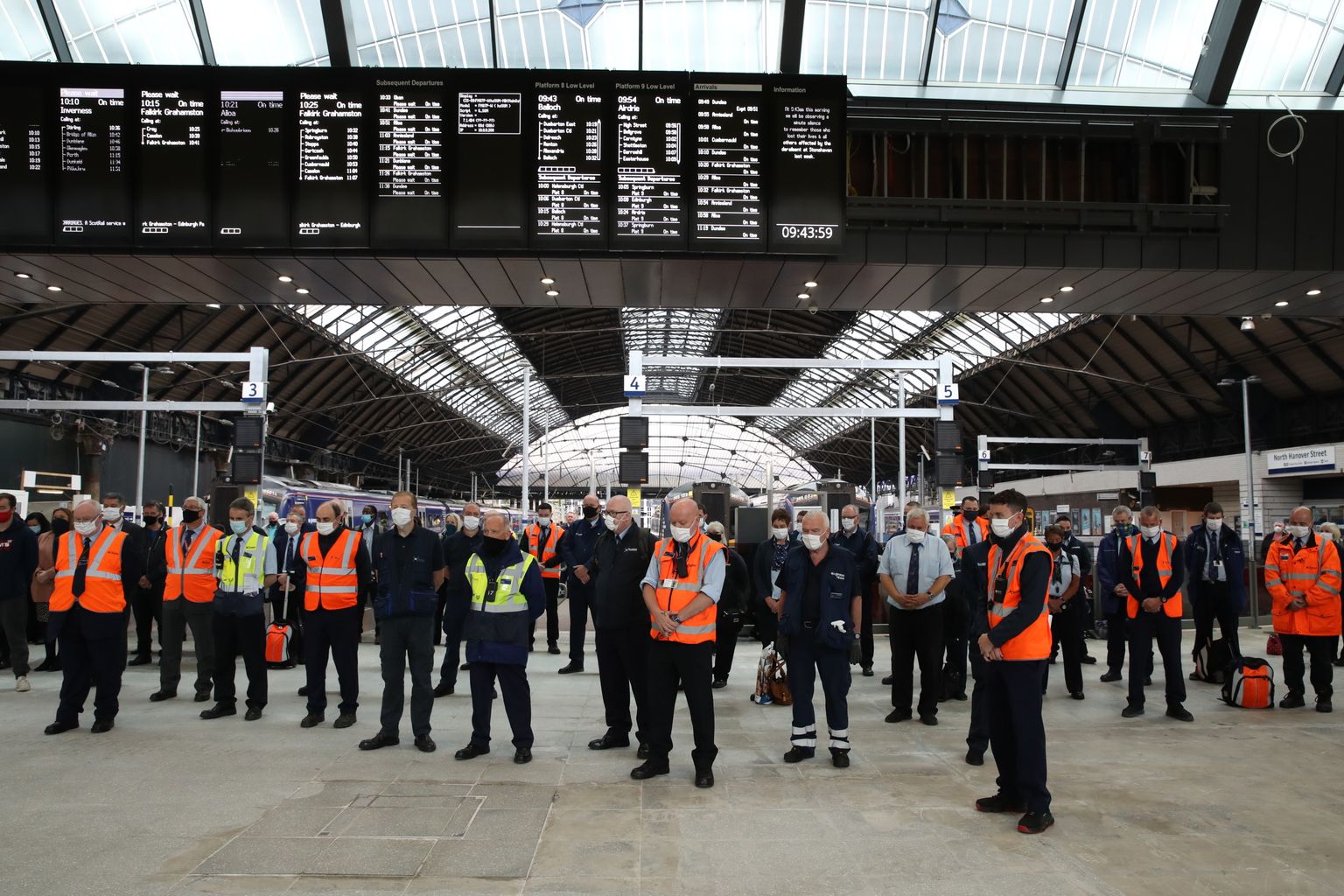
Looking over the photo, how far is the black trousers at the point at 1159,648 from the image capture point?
8078 millimetres

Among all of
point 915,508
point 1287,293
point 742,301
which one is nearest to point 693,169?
point 742,301

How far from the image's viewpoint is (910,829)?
5008mm

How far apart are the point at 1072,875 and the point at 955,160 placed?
6.50 metres

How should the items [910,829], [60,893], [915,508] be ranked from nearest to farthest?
[60,893] → [910,829] → [915,508]

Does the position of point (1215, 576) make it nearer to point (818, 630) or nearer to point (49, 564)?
point (818, 630)

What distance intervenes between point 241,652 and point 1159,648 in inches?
302

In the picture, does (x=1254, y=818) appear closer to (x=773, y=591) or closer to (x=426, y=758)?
(x=773, y=591)

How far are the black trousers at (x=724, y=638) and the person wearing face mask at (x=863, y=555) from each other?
1.22 meters

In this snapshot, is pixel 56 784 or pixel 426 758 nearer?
pixel 56 784

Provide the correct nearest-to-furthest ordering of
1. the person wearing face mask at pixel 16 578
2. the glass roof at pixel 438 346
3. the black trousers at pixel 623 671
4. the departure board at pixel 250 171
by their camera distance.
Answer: the black trousers at pixel 623 671
the departure board at pixel 250 171
the person wearing face mask at pixel 16 578
the glass roof at pixel 438 346

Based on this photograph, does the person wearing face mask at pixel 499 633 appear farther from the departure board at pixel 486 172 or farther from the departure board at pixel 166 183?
the departure board at pixel 166 183

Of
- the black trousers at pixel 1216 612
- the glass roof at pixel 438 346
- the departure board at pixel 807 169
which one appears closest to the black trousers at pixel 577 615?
the departure board at pixel 807 169

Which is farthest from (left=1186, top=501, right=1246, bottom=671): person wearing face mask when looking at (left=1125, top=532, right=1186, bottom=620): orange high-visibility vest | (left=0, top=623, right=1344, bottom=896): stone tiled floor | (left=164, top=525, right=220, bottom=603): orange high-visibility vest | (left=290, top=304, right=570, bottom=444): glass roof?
(left=290, top=304, right=570, bottom=444): glass roof

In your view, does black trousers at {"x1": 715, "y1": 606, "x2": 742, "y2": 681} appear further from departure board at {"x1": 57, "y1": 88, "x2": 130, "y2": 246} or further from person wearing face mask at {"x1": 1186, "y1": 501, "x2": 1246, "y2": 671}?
departure board at {"x1": 57, "y1": 88, "x2": 130, "y2": 246}
